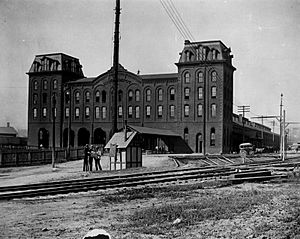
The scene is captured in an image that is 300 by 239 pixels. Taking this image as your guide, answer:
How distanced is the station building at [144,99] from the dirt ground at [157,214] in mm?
46967

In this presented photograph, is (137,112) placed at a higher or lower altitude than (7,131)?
higher

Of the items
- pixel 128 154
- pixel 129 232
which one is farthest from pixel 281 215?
pixel 128 154

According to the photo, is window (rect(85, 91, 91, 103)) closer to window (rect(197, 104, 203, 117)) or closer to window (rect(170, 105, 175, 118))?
window (rect(170, 105, 175, 118))

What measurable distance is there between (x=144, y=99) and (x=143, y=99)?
178mm

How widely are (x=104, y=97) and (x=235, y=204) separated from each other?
63.7 m

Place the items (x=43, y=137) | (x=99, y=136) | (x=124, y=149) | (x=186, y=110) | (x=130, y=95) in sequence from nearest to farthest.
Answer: (x=124, y=149) → (x=186, y=110) → (x=130, y=95) → (x=99, y=136) → (x=43, y=137)

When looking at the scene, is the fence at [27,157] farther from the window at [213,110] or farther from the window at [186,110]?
the window at [213,110]

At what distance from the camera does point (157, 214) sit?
10188 mm

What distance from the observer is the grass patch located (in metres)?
9.02

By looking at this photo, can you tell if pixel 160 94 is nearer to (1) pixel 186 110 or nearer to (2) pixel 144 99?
(2) pixel 144 99

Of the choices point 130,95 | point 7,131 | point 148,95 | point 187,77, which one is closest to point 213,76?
point 187,77

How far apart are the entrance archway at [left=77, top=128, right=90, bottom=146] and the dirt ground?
60964 millimetres

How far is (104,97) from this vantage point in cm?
7406

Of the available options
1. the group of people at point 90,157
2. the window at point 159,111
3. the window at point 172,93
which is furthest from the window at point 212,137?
the group of people at point 90,157
